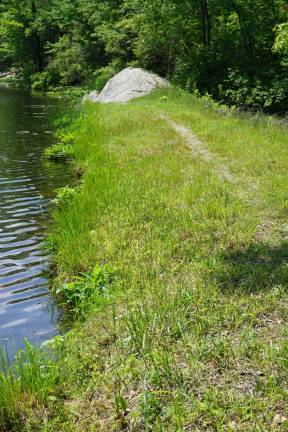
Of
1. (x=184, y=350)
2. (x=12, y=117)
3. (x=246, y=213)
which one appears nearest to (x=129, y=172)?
(x=246, y=213)

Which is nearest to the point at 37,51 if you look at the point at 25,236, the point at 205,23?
the point at 205,23

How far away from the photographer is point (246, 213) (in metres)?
7.89

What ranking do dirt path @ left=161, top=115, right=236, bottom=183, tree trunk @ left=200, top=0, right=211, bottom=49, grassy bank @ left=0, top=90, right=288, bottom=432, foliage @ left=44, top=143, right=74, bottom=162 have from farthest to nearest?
tree trunk @ left=200, top=0, right=211, bottom=49
foliage @ left=44, top=143, right=74, bottom=162
dirt path @ left=161, top=115, right=236, bottom=183
grassy bank @ left=0, top=90, right=288, bottom=432

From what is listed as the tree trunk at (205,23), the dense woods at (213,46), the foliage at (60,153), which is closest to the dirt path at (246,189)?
the foliage at (60,153)

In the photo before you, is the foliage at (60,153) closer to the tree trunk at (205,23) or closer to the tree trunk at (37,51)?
the tree trunk at (205,23)

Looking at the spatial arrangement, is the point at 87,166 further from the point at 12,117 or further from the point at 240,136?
the point at 12,117

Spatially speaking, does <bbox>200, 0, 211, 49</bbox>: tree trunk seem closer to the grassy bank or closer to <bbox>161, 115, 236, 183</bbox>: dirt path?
<bbox>161, 115, 236, 183</bbox>: dirt path

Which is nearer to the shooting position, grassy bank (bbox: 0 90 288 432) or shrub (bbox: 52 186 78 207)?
grassy bank (bbox: 0 90 288 432)

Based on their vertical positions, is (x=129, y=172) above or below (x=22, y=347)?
above

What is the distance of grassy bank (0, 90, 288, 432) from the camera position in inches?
155

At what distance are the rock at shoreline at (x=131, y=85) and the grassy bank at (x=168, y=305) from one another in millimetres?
15861

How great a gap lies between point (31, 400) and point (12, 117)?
23.6 metres

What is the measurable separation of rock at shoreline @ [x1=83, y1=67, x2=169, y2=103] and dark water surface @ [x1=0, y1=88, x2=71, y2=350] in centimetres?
780

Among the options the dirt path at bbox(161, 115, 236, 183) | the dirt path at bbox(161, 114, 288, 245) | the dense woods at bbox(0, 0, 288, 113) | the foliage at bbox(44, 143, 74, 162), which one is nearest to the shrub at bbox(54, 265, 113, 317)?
the dirt path at bbox(161, 114, 288, 245)
